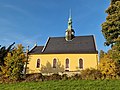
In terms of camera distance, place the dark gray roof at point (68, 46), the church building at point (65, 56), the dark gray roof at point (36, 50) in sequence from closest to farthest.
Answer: the church building at point (65, 56), the dark gray roof at point (68, 46), the dark gray roof at point (36, 50)

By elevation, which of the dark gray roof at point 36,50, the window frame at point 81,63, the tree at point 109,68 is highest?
the dark gray roof at point 36,50

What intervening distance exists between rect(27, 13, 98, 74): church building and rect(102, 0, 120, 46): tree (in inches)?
782

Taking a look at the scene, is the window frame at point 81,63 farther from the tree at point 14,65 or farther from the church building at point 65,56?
the tree at point 14,65

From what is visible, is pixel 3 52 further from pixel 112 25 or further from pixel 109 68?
pixel 112 25

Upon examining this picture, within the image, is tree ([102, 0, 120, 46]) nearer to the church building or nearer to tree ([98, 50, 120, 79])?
tree ([98, 50, 120, 79])

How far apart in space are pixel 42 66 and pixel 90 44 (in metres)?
11.9

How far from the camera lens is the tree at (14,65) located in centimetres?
3444

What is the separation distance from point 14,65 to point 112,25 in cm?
1668

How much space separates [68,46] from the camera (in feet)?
171

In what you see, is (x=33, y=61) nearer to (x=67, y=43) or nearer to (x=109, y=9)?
(x=67, y=43)

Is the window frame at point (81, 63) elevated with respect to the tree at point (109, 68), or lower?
elevated

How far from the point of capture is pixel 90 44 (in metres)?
51.0

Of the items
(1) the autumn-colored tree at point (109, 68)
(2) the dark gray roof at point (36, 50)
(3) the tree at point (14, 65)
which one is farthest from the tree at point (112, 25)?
(2) the dark gray roof at point (36, 50)

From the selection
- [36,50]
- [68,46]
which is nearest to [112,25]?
[68,46]
